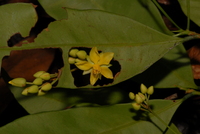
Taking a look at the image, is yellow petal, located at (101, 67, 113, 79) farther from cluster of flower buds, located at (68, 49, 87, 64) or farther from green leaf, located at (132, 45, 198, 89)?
green leaf, located at (132, 45, 198, 89)

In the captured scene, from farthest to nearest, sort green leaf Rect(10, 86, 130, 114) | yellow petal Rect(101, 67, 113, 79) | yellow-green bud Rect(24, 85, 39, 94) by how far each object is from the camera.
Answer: green leaf Rect(10, 86, 130, 114) → yellow petal Rect(101, 67, 113, 79) → yellow-green bud Rect(24, 85, 39, 94)

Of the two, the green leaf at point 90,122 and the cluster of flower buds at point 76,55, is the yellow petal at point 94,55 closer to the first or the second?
the cluster of flower buds at point 76,55

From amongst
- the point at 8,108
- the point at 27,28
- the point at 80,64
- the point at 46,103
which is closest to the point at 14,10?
the point at 27,28

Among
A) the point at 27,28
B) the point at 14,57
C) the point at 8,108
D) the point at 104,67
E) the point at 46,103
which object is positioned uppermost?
the point at 27,28

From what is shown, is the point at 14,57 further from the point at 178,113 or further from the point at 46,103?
the point at 178,113

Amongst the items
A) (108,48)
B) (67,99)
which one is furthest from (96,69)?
(67,99)

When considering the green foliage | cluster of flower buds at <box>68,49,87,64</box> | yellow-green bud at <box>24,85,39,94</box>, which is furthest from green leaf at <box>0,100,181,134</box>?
cluster of flower buds at <box>68,49,87,64</box>

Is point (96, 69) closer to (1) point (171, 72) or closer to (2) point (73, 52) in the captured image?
(2) point (73, 52)
